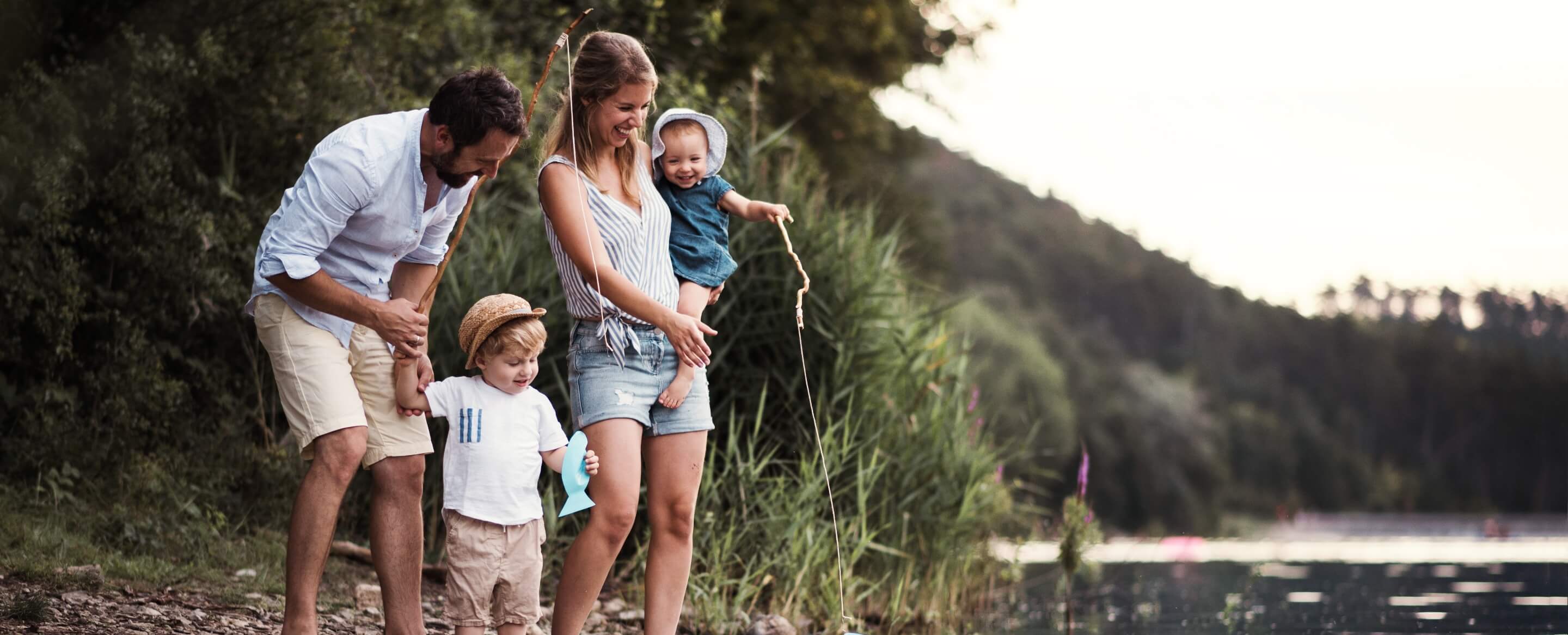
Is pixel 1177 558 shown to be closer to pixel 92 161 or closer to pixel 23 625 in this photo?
pixel 92 161

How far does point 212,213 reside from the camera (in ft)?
21.0

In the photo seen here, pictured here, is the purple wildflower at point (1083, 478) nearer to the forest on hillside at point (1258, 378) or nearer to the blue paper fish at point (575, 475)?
the blue paper fish at point (575, 475)

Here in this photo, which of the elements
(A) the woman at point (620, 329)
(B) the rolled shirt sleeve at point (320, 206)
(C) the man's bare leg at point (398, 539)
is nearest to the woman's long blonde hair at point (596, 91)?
(A) the woman at point (620, 329)

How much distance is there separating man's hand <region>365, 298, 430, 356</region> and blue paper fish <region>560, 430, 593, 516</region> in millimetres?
445

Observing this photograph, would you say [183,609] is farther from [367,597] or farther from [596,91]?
[596,91]

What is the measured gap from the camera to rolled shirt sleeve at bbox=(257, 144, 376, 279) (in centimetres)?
317

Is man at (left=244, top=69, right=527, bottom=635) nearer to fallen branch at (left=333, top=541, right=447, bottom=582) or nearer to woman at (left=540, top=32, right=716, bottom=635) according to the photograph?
woman at (left=540, top=32, right=716, bottom=635)

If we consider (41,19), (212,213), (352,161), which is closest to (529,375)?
(352,161)

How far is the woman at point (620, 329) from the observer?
3322 mm

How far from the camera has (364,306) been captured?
3215 mm

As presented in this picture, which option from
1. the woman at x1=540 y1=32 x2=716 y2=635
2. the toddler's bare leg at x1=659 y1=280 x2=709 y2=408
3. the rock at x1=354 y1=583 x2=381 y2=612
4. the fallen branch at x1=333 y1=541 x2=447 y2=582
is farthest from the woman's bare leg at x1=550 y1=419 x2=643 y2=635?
the fallen branch at x1=333 y1=541 x2=447 y2=582

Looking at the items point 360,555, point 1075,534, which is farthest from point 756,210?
point 360,555

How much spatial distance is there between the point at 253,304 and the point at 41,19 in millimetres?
4052

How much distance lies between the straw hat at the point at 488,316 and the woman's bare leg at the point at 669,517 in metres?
0.45
